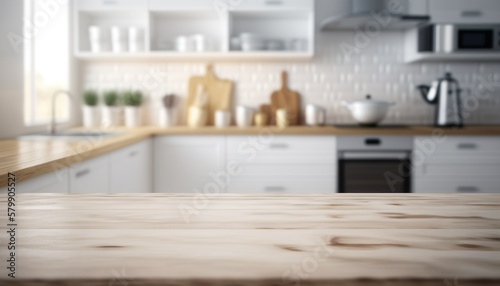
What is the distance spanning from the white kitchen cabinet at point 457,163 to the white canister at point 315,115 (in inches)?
31.2

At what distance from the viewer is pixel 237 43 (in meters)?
4.07

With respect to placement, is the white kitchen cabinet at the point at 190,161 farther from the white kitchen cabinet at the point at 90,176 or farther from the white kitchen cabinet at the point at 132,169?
the white kitchen cabinet at the point at 90,176

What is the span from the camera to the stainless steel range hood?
12.4 feet

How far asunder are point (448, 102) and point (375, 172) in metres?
0.87

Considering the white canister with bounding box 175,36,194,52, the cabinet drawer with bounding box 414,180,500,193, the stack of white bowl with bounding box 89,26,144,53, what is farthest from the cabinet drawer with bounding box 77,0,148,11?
the cabinet drawer with bounding box 414,180,500,193

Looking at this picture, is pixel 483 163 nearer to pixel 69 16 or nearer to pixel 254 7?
pixel 254 7

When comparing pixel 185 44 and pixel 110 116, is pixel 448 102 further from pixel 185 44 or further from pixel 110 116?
pixel 110 116

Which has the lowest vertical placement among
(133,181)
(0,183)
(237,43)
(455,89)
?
(133,181)

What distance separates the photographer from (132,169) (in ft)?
10.9

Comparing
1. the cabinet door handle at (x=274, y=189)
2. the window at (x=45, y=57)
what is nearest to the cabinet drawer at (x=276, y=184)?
the cabinet door handle at (x=274, y=189)

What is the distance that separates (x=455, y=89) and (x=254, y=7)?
168cm

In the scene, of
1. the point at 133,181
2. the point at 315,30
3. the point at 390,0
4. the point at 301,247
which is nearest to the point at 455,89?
the point at 390,0

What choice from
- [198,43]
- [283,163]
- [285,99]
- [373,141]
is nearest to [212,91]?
[198,43]

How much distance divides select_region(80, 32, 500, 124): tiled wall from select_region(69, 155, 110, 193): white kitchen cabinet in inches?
69.6
